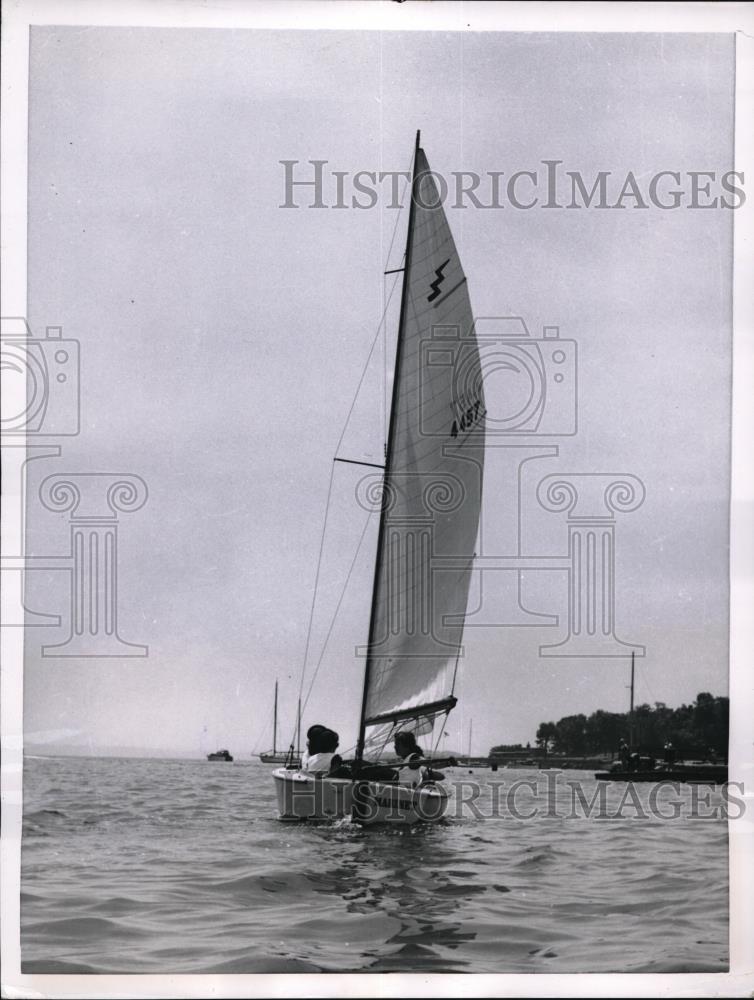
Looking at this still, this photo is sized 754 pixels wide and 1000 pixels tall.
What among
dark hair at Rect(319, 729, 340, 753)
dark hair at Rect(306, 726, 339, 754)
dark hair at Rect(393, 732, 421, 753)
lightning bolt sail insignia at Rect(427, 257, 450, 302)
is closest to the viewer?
lightning bolt sail insignia at Rect(427, 257, 450, 302)

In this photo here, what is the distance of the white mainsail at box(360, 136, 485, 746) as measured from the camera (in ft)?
23.0

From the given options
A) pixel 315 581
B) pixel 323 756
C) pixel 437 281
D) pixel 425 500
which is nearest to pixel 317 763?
pixel 323 756

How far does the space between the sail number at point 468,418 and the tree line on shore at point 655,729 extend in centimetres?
149

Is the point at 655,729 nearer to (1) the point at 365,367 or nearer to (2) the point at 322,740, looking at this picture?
(2) the point at 322,740

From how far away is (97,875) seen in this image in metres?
6.87

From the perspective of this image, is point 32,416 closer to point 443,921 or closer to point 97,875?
point 97,875

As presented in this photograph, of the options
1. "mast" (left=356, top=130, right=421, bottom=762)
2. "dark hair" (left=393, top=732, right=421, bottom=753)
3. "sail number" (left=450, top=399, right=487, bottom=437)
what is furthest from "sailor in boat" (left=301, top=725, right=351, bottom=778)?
"sail number" (left=450, top=399, right=487, bottom=437)

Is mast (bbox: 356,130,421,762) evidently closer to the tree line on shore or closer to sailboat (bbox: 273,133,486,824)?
sailboat (bbox: 273,133,486,824)

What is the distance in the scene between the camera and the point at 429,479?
A: 7246 mm

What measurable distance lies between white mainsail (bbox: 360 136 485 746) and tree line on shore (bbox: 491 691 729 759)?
0.64m

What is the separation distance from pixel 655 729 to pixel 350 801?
1.72 metres

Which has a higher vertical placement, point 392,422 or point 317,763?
point 392,422

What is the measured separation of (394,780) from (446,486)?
5.65 ft

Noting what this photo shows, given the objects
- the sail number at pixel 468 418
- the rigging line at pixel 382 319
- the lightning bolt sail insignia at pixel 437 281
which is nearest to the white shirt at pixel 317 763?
→ the rigging line at pixel 382 319
